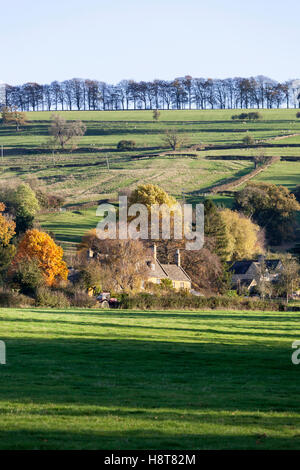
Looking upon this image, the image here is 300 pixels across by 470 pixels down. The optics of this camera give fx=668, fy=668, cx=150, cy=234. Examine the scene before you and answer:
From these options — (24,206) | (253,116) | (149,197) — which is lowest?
(24,206)

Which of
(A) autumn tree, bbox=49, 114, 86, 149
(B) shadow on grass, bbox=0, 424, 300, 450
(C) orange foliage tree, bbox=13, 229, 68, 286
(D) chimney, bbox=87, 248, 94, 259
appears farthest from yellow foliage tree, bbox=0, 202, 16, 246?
(A) autumn tree, bbox=49, 114, 86, 149

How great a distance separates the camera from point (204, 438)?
11.2m

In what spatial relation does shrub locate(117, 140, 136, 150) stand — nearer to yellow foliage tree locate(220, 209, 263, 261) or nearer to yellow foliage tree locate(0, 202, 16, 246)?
yellow foliage tree locate(220, 209, 263, 261)

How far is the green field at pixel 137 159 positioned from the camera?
389 ft

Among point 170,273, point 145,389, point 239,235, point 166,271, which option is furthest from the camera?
point 239,235

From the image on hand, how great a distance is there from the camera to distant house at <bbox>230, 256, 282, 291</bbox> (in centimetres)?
8497

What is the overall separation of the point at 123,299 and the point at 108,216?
46.6 m

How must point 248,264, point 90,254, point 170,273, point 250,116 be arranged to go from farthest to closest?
point 250,116
point 248,264
point 170,273
point 90,254

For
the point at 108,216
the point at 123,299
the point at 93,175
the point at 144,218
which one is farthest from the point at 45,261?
the point at 93,175

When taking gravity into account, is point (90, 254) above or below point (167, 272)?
above

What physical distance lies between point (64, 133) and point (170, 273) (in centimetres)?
9473

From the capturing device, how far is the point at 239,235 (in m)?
93.1

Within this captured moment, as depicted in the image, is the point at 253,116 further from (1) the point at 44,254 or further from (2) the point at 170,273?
(1) the point at 44,254

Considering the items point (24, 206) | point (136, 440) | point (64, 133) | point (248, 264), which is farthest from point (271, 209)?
point (136, 440)
